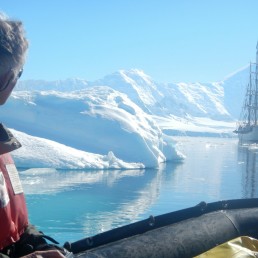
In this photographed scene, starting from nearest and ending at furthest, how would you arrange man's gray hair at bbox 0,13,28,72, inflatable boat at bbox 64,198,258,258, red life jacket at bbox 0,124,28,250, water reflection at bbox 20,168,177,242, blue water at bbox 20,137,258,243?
man's gray hair at bbox 0,13,28,72 → red life jacket at bbox 0,124,28,250 → inflatable boat at bbox 64,198,258,258 → water reflection at bbox 20,168,177,242 → blue water at bbox 20,137,258,243

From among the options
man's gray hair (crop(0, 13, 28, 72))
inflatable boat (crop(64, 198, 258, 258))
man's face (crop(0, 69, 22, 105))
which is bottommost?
inflatable boat (crop(64, 198, 258, 258))

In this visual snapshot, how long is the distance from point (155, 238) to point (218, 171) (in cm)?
1908

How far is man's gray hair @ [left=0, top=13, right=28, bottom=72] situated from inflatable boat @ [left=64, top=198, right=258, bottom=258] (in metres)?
0.86

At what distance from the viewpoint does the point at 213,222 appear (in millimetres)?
2338

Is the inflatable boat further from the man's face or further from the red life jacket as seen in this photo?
the man's face

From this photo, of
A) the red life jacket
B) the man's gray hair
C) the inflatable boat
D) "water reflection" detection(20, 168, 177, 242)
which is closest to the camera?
the man's gray hair

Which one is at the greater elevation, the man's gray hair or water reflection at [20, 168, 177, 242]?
the man's gray hair

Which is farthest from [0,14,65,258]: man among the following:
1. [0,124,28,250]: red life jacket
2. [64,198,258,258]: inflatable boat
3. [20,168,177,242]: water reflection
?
[20,168,177,242]: water reflection

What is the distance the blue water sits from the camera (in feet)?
32.8

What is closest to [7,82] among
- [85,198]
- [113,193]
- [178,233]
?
[178,233]

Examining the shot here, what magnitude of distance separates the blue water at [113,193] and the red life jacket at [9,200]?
6.69 metres

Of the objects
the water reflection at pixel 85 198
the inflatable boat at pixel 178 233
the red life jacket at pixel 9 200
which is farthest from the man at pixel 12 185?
the water reflection at pixel 85 198

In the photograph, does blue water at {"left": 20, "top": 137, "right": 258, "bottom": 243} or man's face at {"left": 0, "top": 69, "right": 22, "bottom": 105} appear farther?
blue water at {"left": 20, "top": 137, "right": 258, "bottom": 243}

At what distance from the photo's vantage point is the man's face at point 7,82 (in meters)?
1.43
